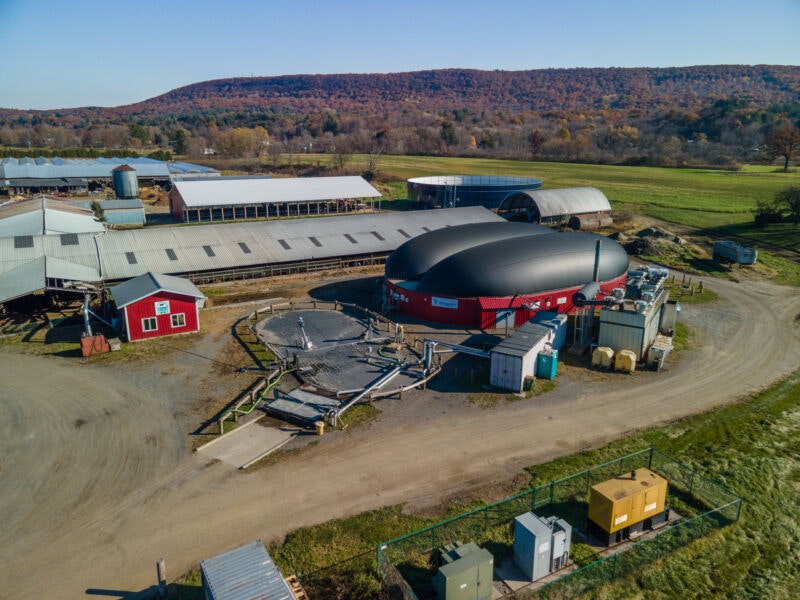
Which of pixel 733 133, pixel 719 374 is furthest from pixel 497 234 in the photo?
pixel 733 133

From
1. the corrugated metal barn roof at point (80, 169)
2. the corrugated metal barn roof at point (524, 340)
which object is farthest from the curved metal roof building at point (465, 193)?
the corrugated metal barn roof at point (524, 340)

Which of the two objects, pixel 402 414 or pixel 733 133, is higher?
pixel 733 133

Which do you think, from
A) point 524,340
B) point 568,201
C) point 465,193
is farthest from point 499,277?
point 465,193

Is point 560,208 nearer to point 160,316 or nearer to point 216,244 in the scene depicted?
point 216,244

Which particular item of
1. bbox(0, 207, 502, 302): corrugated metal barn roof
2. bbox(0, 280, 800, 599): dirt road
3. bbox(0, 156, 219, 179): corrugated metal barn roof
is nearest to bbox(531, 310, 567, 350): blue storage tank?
bbox(0, 280, 800, 599): dirt road

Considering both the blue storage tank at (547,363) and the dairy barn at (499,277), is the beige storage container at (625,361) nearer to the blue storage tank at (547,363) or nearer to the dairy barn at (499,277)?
the blue storage tank at (547,363)

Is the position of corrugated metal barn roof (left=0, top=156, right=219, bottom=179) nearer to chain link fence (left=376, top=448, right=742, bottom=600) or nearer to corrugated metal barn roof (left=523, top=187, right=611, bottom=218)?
corrugated metal barn roof (left=523, top=187, right=611, bottom=218)

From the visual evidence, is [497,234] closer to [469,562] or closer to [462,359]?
[462,359]
